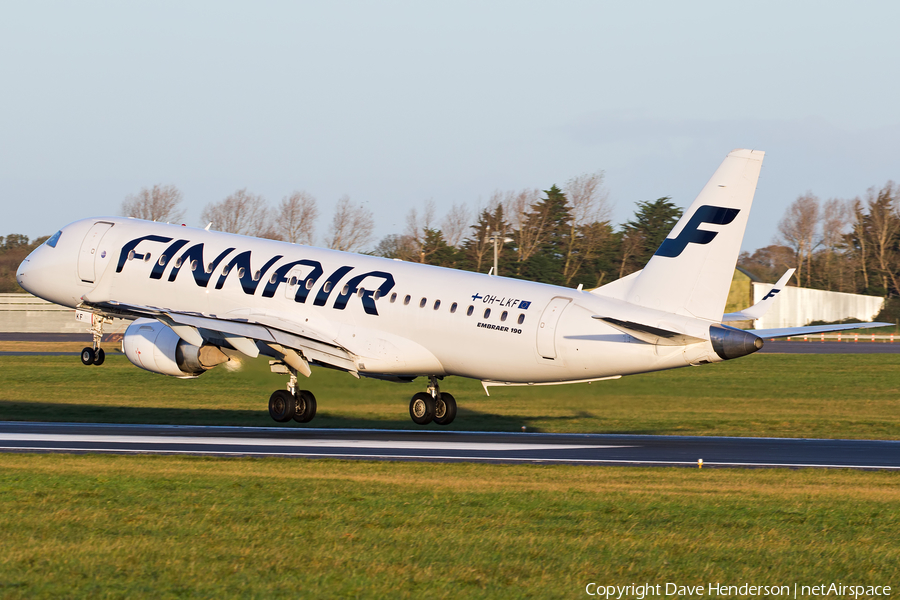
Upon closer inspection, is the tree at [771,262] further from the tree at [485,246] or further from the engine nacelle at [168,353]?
the engine nacelle at [168,353]

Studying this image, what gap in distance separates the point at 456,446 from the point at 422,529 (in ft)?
42.0

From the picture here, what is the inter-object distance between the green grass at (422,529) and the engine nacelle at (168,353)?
1170cm

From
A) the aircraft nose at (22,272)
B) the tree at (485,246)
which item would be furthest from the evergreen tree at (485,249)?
the aircraft nose at (22,272)

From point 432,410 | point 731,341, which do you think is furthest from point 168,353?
point 731,341

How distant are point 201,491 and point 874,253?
5642 inches

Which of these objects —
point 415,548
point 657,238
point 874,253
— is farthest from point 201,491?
point 874,253

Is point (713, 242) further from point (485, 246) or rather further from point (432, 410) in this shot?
point (485, 246)

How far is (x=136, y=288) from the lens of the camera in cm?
3584

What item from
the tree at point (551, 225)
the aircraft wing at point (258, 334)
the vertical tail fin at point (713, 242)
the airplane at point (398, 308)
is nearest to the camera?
the vertical tail fin at point (713, 242)

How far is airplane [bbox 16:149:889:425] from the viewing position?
89.5 feet

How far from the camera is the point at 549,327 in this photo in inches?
1160

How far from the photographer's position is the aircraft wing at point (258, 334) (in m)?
32.0

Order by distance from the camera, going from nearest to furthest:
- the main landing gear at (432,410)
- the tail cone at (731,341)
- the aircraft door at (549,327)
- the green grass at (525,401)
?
1. the tail cone at (731,341)
2. the aircraft door at (549,327)
3. the main landing gear at (432,410)
4. the green grass at (525,401)

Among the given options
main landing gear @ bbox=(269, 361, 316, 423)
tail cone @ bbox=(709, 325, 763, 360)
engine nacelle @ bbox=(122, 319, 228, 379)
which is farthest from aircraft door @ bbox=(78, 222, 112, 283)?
tail cone @ bbox=(709, 325, 763, 360)
